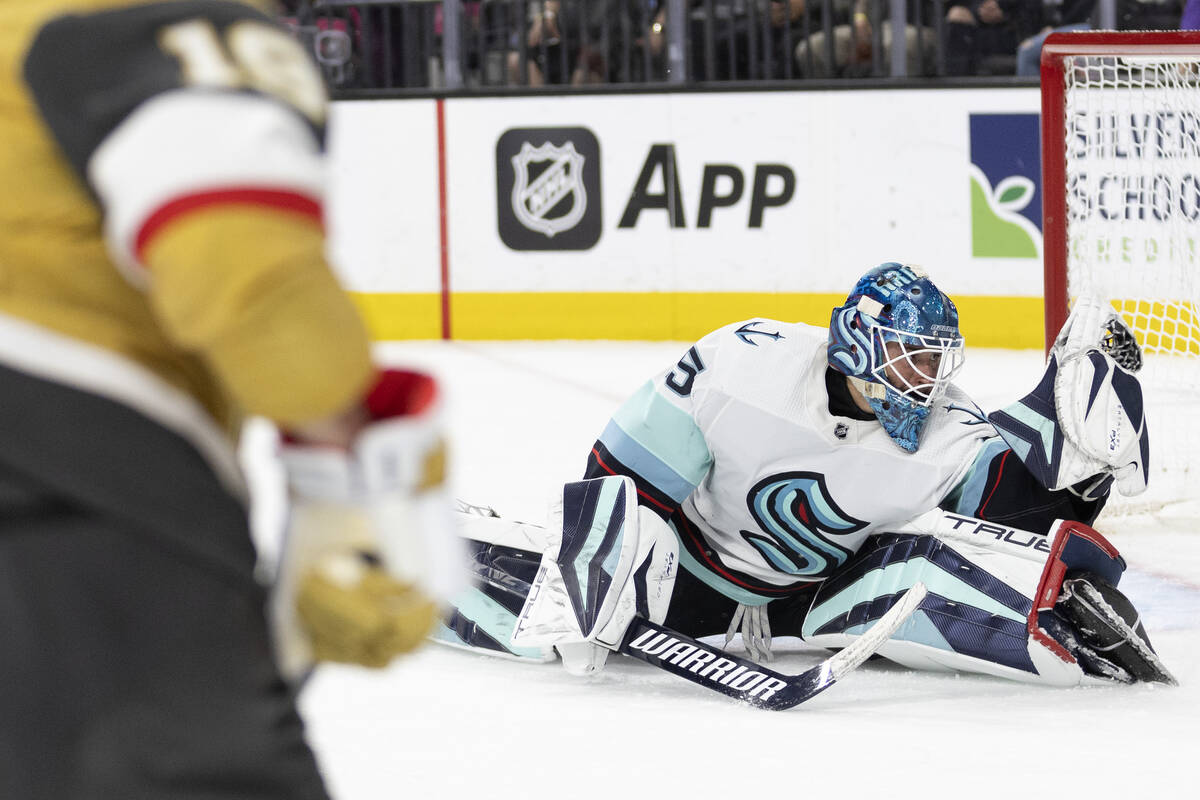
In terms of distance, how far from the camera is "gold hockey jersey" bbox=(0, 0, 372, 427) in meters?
0.84

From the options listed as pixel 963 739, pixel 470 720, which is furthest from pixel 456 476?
pixel 963 739

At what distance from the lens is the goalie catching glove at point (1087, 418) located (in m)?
2.79

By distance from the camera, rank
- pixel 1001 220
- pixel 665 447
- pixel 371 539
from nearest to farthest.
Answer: pixel 371 539
pixel 665 447
pixel 1001 220

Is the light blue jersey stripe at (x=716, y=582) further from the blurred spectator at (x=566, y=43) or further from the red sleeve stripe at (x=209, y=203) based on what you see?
the blurred spectator at (x=566, y=43)

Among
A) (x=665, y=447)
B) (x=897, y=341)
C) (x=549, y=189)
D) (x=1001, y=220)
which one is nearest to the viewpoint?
(x=897, y=341)

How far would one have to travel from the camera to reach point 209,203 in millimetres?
837

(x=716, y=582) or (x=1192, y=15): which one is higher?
(x=1192, y=15)

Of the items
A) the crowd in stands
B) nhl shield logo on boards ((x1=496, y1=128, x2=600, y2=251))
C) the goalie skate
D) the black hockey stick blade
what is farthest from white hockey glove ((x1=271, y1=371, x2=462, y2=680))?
nhl shield logo on boards ((x1=496, y1=128, x2=600, y2=251))

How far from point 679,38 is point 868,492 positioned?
4474mm

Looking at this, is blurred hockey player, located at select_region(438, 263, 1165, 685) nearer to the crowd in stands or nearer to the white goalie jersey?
the white goalie jersey

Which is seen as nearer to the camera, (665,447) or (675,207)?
(665,447)

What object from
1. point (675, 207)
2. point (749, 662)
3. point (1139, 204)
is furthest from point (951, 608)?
point (675, 207)

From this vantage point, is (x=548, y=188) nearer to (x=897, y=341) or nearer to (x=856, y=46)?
(x=856, y=46)

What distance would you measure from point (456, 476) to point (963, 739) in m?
2.51
